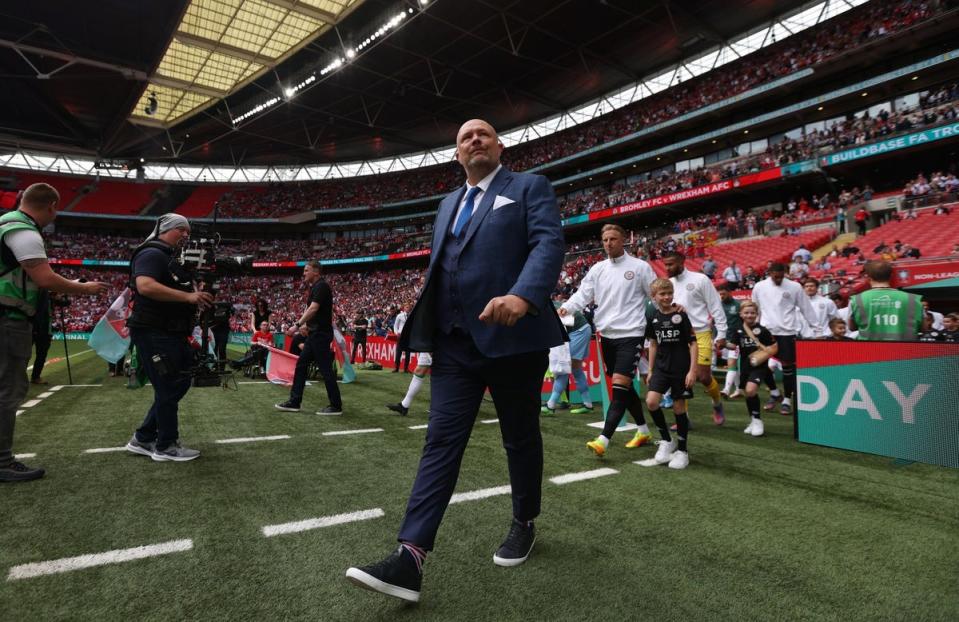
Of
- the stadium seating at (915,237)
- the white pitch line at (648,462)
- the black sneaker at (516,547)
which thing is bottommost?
the white pitch line at (648,462)

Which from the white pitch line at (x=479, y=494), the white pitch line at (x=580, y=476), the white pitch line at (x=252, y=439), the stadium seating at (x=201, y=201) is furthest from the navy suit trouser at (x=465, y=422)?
the stadium seating at (x=201, y=201)

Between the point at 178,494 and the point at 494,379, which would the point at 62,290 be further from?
the point at 494,379

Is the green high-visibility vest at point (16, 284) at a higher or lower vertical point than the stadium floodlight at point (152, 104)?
lower

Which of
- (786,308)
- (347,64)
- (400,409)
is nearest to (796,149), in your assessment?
(786,308)

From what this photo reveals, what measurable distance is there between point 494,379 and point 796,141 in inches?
1174

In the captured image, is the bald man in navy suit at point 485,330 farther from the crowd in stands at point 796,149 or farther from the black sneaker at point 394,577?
the crowd in stands at point 796,149

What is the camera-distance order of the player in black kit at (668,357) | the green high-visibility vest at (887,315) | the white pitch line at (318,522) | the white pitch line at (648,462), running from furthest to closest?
the green high-visibility vest at (887,315)
the player in black kit at (668,357)
the white pitch line at (648,462)
the white pitch line at (318,522)

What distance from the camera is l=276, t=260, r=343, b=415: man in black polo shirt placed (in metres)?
5.85

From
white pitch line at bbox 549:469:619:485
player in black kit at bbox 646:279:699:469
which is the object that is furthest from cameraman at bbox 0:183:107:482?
player in black kit at bbox 646:279:699:469

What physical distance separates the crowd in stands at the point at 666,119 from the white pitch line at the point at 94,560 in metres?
28.5

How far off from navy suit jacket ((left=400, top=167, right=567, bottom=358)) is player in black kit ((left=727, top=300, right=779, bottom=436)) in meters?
3.96

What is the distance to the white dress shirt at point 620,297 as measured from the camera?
13.7 feet

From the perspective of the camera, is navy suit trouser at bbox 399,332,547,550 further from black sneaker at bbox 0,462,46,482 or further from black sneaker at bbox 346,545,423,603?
black sneaker at bbox 0,462,46,482

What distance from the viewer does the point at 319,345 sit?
5895mm
